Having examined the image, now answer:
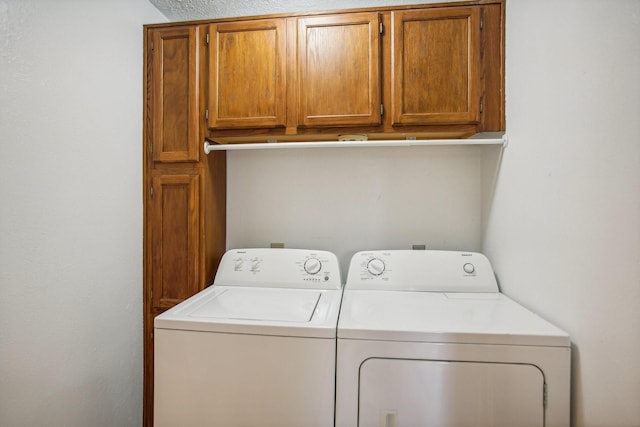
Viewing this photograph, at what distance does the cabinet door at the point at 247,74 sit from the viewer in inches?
56.2

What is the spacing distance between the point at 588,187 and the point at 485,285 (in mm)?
721

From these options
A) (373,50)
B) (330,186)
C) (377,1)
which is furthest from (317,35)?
(330,186)

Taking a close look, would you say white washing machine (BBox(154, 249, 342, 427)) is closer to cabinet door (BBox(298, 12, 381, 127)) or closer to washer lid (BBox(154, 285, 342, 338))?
washer lid (BBox(154, 285, 342, 338))

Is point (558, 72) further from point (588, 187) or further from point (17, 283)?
point (17, 283)

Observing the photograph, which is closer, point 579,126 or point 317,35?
point 579,126

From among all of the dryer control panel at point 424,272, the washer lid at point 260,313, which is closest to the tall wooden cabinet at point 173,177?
the washer lid at point 260,313

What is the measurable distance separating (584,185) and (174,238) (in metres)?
1.82

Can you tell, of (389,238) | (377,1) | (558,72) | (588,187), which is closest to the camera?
(588,187)

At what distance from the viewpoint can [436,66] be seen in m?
1.35

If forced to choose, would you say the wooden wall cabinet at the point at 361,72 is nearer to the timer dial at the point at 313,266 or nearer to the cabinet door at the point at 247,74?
the cabinet door at the point at 247,74

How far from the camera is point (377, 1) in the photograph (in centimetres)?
157

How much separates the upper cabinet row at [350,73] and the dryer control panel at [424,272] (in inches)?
26.2

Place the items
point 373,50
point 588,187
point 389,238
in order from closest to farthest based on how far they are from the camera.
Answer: point 588,187 → point 373,50 → point 389,238

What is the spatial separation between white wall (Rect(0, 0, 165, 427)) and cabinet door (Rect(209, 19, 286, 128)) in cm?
45
